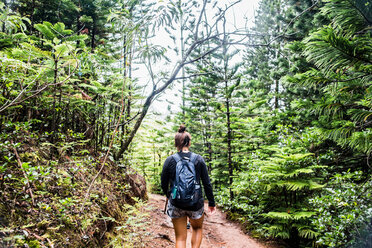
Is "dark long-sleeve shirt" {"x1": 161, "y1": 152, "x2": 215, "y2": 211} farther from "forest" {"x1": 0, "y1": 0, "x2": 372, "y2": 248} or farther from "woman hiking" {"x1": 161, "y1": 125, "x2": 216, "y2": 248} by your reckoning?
"forest" {"x1": 0, "y1": 0, "x2": 372, "y2": 248}

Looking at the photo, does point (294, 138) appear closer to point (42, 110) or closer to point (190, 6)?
point (190, 6)

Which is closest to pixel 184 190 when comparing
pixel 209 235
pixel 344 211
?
pixel 344 211

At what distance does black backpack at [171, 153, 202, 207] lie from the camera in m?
2.97

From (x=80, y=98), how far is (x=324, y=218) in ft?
18.5

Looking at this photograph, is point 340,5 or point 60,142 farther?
point 60,142

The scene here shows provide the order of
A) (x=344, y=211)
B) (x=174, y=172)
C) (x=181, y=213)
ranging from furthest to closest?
(x=344, y=211) → (x=174, y=172) → (x=181, y=213)

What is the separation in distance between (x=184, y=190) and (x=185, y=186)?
60mm

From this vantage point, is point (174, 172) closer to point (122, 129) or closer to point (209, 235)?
point (122, 129)

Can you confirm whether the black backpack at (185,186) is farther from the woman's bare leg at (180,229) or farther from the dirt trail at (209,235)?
the dirt trail at (209,235)

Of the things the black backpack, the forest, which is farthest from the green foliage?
the black backpack

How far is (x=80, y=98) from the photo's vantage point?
4.21m

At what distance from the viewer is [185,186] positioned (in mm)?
2994

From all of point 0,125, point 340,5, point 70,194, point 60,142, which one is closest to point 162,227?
point 70,194

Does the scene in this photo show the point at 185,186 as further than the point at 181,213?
No
